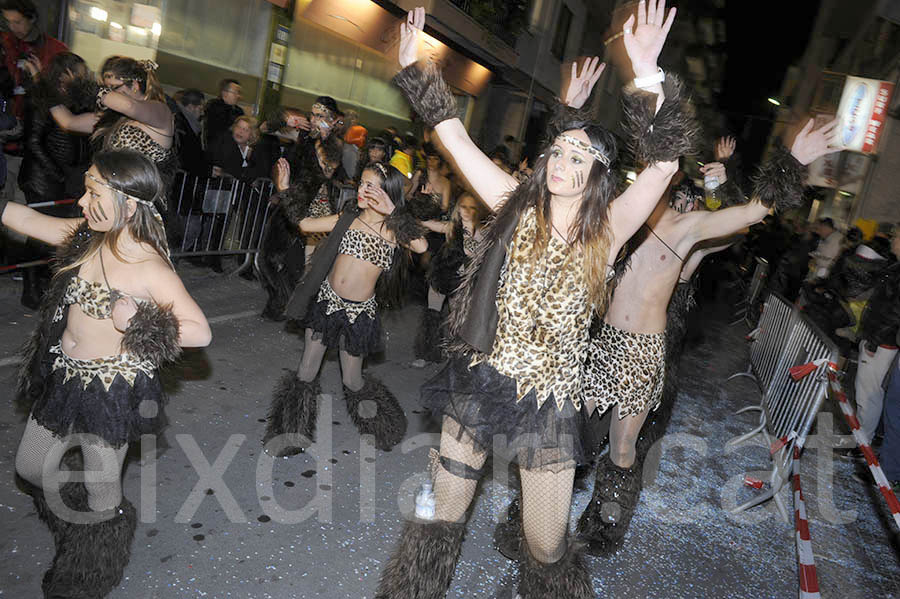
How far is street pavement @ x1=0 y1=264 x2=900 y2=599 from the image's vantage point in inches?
127

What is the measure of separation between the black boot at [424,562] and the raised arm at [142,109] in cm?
379

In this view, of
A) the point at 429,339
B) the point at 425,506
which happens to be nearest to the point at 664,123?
the point at 425,506

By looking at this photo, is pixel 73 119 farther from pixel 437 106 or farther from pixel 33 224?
pixel 437 106

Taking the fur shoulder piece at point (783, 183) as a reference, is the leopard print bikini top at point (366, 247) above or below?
below

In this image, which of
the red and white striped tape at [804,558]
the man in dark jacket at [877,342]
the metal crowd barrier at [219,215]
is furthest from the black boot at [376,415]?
the man in dark jacket at [877,342]

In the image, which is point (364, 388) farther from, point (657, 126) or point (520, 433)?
point (657, 126)

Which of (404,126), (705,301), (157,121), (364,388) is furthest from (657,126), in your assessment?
(404,126)

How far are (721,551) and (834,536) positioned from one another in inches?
52.6

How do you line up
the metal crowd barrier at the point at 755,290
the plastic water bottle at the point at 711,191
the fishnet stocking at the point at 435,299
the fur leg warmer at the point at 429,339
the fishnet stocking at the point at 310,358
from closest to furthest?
the fishnet stocking at the point at 310,358
the plastic water bottle at the point at 711,191
the fur leg warmer at the point at 429,339
the fishnet stocking at the point at 435,299
the metal crowd barrier at the point at 755,290

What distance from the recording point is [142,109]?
5.07 m

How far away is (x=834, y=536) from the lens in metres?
5.11

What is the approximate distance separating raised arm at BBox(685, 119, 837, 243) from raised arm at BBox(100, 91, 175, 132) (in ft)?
13.6

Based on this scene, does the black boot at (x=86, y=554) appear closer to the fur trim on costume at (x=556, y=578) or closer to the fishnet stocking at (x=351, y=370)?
the fur trim on costume at (x=556, y=578)

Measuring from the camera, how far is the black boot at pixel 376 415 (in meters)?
4.79
